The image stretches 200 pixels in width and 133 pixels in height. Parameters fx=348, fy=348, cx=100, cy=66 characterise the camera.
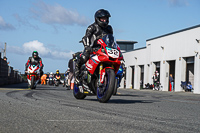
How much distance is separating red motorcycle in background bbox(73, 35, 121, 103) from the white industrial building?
77.4 ft

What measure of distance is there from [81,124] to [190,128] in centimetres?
135

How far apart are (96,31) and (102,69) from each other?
3.99ft

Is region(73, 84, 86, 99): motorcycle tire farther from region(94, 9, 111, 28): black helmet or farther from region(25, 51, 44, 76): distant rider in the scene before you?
region(25, 51, 44, 76): distant rider

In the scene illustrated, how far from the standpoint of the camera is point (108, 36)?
28.5 ft

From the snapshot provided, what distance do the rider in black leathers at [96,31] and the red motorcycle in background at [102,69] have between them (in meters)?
0.15

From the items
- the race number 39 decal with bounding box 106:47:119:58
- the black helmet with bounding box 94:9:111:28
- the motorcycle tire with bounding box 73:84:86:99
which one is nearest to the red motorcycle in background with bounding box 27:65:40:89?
the motorcycle tire with bounding box 73:84:86:99

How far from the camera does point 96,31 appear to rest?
903cm

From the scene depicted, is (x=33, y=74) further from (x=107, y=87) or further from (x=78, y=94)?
(x=107, y=87)

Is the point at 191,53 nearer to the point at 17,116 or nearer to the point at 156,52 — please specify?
the point at 156,52

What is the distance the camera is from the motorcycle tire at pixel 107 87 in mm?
7906

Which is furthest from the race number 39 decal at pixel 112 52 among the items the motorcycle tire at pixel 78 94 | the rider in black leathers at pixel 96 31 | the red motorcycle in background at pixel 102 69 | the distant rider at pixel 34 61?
the distant rider at pixel 34 61

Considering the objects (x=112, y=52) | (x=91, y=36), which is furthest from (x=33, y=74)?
(x=112, y=52)

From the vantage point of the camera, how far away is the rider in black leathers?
8.84 m

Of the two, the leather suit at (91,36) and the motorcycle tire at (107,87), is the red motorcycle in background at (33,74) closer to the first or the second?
the leather suit at (91,36)
